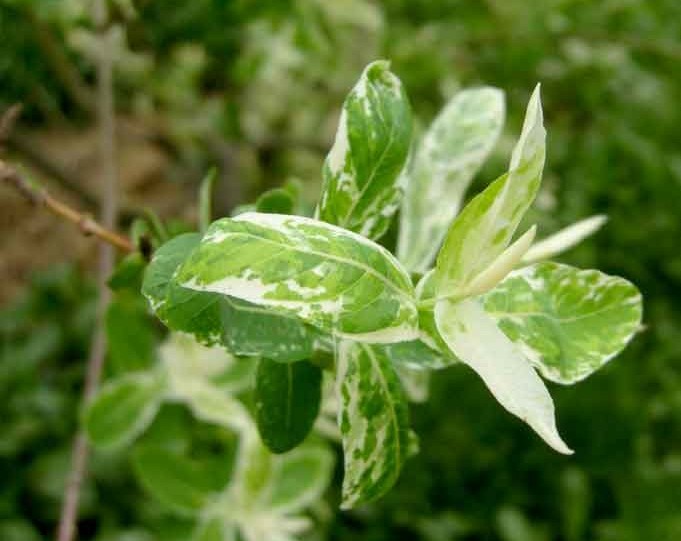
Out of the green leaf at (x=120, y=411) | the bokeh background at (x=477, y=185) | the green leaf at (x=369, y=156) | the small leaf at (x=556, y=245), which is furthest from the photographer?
the bokeh background at (x=477, y=185)

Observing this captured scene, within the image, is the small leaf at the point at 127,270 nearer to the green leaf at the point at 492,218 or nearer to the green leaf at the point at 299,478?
the green leaf at the point at 492,218

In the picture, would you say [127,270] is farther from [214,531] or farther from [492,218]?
[214,531]

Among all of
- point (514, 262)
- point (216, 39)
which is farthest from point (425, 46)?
point (514, 262)

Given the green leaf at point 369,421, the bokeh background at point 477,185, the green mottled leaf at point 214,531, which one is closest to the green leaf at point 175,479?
the green mottled leaf at point 214,531

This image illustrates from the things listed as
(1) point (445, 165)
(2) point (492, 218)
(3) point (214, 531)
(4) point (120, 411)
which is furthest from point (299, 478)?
(2) point (492, 218)

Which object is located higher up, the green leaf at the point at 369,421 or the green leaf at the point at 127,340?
the green leaf at the point at 369,421

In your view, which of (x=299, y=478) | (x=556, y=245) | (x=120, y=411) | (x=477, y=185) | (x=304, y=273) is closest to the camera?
(x=304, y=273)
